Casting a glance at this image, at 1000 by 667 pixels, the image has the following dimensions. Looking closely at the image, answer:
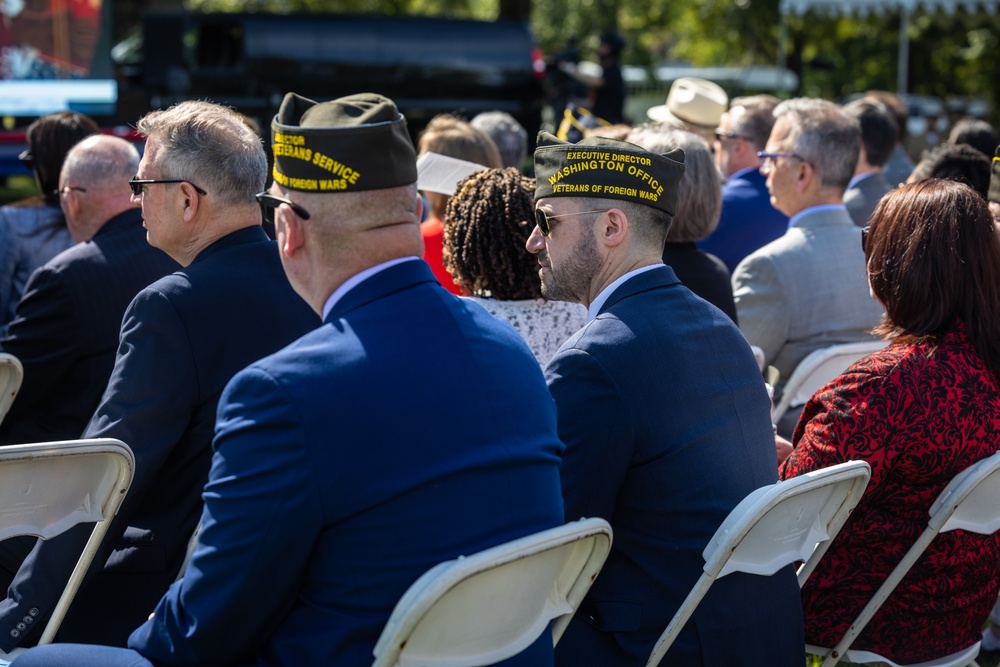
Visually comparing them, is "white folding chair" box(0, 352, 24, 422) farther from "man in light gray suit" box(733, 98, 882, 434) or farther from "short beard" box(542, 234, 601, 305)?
"man in light gray suit" box(733, 98, 882, 434)

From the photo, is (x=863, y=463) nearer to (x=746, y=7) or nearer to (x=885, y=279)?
(x=885, y=279)

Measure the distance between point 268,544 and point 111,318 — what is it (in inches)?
79.3

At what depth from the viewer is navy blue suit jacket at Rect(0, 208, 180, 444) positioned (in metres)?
3.52

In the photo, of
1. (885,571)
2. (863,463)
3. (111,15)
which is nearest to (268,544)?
(863,463)

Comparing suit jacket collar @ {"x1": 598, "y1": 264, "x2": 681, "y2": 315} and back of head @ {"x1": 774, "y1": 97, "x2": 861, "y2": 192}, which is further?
back of head @ {"x1": 774, "y1": 97, "x2": 861, "y2": 192}

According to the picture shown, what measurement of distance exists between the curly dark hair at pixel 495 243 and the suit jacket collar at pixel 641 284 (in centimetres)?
88

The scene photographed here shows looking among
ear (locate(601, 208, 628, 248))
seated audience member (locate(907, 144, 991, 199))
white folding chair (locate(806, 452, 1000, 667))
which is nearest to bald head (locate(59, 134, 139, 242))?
ear (locate(601, 208, 628, 248))

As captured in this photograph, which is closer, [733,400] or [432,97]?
[733,400]

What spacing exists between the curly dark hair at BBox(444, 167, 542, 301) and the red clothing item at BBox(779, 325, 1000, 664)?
98 cm

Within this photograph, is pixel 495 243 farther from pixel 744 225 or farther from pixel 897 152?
pixel 897 152

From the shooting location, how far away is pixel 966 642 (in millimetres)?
3027

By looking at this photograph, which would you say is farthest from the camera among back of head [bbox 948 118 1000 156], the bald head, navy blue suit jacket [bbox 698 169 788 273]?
back of head [bbox 948 118 1000 156]

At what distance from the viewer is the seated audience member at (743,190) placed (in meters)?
5.42

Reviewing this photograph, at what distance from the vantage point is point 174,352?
2.68 metres
